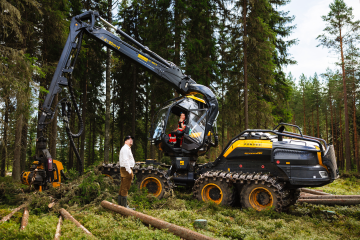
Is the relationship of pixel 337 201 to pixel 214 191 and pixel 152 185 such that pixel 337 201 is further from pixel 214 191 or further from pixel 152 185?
pixel 152 185

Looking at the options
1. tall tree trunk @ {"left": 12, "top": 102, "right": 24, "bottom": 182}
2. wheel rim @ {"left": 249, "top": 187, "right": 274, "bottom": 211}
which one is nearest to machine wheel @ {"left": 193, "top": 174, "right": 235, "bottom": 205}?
wheel rim @ {"left": 249, "top": 187, "right": 274, "bottom": 211}

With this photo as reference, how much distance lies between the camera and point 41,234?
4.64 m

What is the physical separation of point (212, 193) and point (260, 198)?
1.35 m

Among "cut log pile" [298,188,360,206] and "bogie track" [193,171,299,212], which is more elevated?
"bogie track" [193,171,299,212]

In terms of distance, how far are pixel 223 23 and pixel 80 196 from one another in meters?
15.5

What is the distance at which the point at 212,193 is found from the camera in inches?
311

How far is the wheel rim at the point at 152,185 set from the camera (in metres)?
8.30

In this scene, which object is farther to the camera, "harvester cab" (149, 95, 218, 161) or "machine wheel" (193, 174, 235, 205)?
"harvester cab" (149, 95, 218, 161)

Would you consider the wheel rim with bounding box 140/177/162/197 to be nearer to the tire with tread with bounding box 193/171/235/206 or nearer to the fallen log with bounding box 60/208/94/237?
the tire with tread with bounding box 193/171/235/206

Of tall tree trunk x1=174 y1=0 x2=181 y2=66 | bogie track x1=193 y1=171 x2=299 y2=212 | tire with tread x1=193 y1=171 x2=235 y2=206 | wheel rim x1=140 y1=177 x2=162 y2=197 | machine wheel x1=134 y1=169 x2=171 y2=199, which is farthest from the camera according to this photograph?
tall tree trunk x1=174 y1=0 x2=181 y2=66

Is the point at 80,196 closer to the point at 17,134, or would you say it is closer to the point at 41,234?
the point at 41,234

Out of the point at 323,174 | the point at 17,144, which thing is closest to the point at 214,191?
the point at 323,174

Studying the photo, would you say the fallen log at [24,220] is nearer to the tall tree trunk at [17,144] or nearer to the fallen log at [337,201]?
the tall tree trunk at [17,144]

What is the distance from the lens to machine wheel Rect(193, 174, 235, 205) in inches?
300
